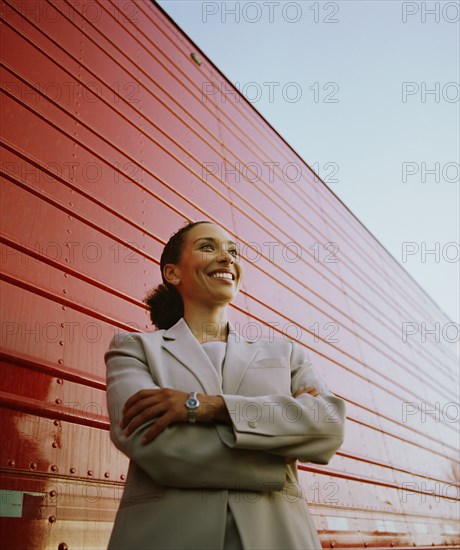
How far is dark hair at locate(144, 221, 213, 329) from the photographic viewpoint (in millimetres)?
1576

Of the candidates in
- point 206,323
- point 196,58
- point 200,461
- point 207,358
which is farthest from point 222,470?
point 196,58

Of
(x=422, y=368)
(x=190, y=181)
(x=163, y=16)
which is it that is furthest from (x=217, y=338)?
(x=422, y=368)

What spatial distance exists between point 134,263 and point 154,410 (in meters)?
1.36

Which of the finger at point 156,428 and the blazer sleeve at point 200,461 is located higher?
the finger at point 156,428

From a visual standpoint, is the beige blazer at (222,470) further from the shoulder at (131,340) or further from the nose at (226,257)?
the nose at (226,257)

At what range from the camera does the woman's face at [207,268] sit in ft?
4.67

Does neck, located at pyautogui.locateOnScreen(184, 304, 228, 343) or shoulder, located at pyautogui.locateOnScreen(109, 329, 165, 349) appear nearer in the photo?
shoulder, located at pyautogui.locateOnScreen(109, 329, 165, 349)

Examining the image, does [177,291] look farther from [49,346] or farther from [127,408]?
[127,408]

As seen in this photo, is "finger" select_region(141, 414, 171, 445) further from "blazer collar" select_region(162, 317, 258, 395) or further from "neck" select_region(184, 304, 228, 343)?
"neck" select_region(184, 304, 228, 343)

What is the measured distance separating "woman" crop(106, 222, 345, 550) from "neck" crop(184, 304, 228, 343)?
150mm

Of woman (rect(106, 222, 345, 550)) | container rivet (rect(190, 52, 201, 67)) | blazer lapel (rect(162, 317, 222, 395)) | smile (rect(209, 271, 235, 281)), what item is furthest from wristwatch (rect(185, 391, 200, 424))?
container rivet (rect(190, 52, 201, 67))

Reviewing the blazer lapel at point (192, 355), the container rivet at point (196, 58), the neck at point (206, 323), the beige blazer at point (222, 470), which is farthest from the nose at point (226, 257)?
the container rivet at point (196, 58)

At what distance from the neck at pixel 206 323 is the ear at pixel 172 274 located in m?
0.11

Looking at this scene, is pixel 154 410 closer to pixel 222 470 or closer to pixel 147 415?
pixel 147 415
